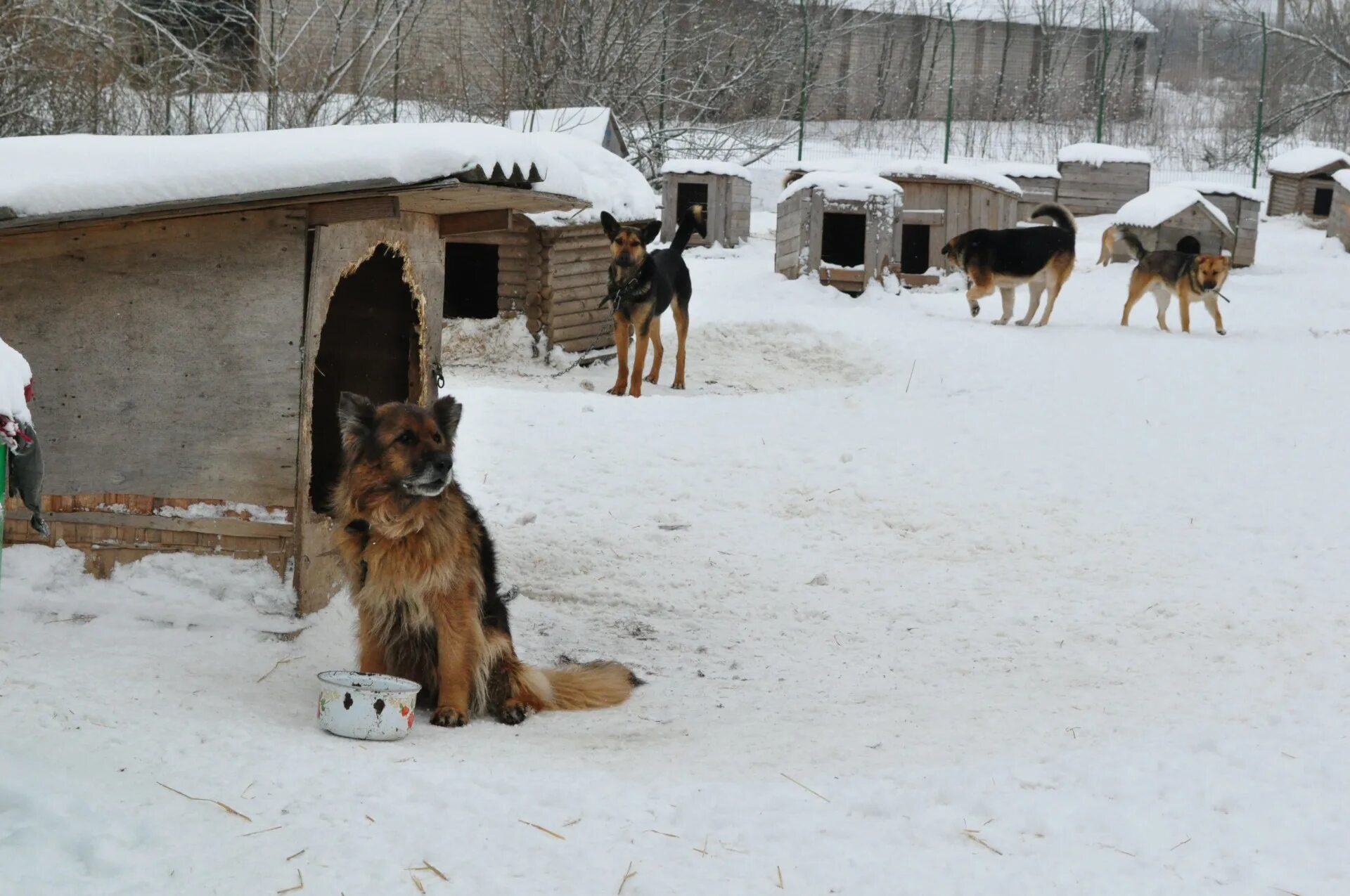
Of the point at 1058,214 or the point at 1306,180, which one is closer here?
the point at 1058,214

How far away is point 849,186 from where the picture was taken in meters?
17.6

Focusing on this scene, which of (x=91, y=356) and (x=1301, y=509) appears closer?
(x=91, y=356)

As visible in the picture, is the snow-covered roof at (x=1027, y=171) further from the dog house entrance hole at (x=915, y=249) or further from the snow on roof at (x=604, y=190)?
the snow on roof at (x=604, y=190)

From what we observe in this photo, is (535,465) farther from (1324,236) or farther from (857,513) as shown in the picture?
(1324,236)

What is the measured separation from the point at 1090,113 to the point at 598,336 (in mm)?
24935

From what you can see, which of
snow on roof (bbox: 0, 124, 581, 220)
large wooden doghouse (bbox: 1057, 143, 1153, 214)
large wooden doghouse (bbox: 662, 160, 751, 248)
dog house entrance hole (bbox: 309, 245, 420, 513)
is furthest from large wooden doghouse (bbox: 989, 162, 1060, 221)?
snow on roof (bbox: 0, 124, 581, 220)

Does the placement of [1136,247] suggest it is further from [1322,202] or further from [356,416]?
[356,416]

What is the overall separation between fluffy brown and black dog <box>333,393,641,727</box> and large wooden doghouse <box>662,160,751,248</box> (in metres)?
16.2

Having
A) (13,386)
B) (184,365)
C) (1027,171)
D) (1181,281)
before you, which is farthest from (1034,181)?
(13,386)

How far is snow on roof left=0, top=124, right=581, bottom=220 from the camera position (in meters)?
A: 5.24

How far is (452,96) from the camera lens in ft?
73.0

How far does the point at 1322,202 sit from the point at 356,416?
78.9 feet

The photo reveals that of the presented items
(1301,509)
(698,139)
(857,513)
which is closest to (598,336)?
(857,513)

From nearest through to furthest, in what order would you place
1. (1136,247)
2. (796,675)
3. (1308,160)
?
(796,675) < (1136,247) < (1308,160)
